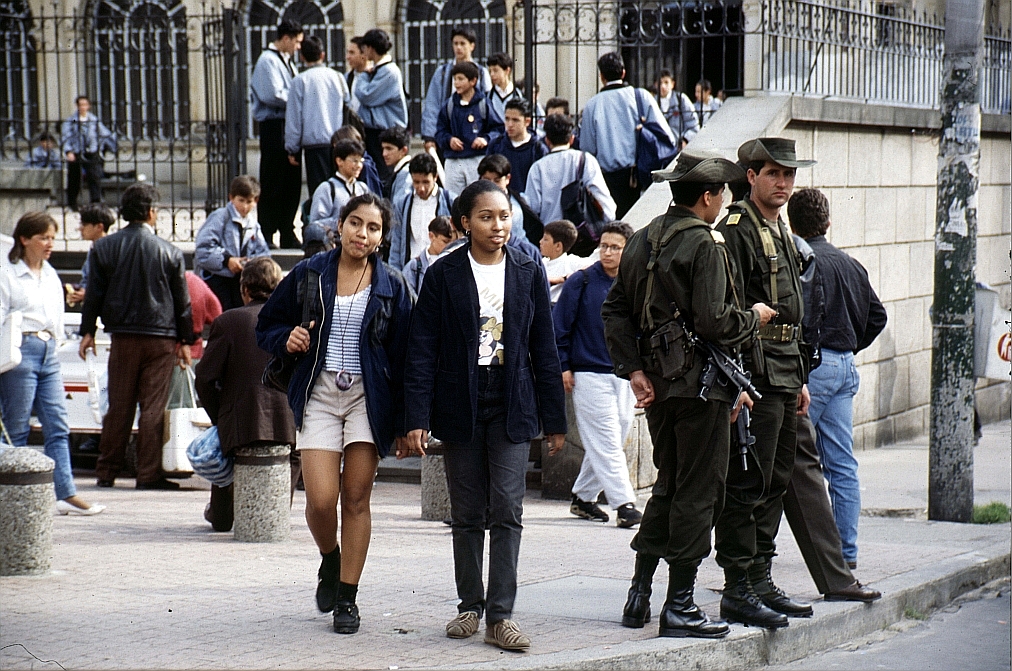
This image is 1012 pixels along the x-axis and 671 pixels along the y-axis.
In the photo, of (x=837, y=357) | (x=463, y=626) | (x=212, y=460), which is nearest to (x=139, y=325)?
(x=212, y=460)

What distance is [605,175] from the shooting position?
1188 centimetres

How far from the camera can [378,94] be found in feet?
41.8

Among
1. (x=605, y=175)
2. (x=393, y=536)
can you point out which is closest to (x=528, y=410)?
(x=393, y=536)

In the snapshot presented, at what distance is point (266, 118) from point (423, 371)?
7.93 m

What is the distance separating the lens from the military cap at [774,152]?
6.15 meters

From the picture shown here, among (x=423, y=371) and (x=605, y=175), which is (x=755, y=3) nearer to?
(x=605, y=175)

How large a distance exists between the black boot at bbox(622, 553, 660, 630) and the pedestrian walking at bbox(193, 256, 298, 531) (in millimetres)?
2637

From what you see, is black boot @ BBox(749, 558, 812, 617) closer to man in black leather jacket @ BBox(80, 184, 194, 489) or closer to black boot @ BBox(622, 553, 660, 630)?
black boot @ BBox(622, 553, 660, 630)

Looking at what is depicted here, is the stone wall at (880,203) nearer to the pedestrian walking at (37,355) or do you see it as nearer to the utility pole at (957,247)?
the utility pole at (957,247)

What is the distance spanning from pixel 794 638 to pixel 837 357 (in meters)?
1.62

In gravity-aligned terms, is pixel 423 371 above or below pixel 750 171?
below

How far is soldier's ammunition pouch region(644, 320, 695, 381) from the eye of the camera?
5680mm

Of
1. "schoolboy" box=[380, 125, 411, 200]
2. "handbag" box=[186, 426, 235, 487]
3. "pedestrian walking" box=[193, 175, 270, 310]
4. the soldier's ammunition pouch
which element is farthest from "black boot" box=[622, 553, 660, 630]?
"pedestrian walking" box=[193, 175, 270, 310]

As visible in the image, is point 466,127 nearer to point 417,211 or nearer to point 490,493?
point 417,211
